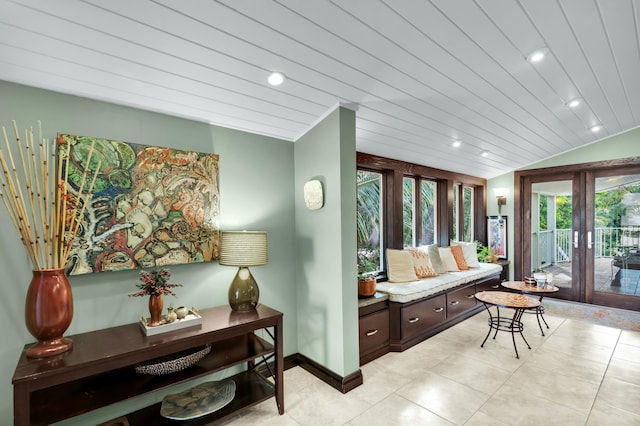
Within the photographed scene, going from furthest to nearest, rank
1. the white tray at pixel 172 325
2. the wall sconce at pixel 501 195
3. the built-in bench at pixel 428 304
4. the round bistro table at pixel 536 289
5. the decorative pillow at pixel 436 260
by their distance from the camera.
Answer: the wall sconce at pixel 501 195, the decorative pillow at pixel 436 260, the round bistro table at pixel 536 289, the built-in bench at pixel 428 304, the white tray at pixel 172 325

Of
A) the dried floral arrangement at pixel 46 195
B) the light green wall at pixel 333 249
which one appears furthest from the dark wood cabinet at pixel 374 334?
the dried floral arrangement at pixel 46 195

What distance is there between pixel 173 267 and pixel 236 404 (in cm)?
105

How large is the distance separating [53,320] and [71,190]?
0.75m

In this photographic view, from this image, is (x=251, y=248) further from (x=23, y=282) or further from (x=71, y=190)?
(x=23, y=282)

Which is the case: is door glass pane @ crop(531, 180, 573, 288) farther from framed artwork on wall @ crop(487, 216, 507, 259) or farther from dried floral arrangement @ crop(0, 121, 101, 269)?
dried floral arrangement @ crop(0, 121, 101, 269)

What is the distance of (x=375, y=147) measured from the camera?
3418 millimetres

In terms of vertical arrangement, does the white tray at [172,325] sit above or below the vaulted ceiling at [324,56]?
below

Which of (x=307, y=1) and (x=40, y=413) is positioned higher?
(x=307, y=1)

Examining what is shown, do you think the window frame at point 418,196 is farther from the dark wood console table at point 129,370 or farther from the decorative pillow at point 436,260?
the dark wood console table at point 129,370

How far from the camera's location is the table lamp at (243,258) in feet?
7.01

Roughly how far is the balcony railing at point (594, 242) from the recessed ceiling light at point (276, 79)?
540 centimetres

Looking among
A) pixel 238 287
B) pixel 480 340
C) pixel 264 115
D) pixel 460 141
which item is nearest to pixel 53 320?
pixel 238 287

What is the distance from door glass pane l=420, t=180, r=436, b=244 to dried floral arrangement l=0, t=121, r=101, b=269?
Result: 411cm

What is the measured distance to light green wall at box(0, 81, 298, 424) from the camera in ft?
5.47
